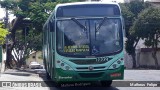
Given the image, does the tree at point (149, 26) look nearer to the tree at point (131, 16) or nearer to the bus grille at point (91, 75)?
the tree at point (131, 16)

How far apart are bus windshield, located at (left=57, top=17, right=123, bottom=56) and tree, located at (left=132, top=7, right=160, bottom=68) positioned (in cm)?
3400

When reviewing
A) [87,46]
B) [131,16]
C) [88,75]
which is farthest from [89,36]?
[131,16]

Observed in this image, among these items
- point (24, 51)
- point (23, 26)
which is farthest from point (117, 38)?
point (24, 51)

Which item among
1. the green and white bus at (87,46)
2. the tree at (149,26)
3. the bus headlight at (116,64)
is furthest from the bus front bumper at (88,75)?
the tree at (149,26)

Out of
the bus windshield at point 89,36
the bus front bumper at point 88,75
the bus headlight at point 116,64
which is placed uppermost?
the bus windshield at point 89,36

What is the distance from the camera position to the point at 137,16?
169 feet

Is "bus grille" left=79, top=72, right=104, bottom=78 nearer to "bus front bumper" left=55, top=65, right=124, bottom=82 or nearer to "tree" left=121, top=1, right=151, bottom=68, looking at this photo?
"bus front bumper" left=55, top=65, right=124, bottom=82

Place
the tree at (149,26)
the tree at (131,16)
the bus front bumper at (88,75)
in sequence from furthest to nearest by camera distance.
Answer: the tree at (131,16) → the tree at (149,26) → the bus front bumper at (88,75)

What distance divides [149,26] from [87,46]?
115 feet

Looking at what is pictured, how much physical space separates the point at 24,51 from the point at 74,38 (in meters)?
37.0

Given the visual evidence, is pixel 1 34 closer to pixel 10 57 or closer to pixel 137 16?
pixel 10 57

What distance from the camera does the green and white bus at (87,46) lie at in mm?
14156

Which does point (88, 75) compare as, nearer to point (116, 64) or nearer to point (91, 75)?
point (91, 75)

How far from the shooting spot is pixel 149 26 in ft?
158
